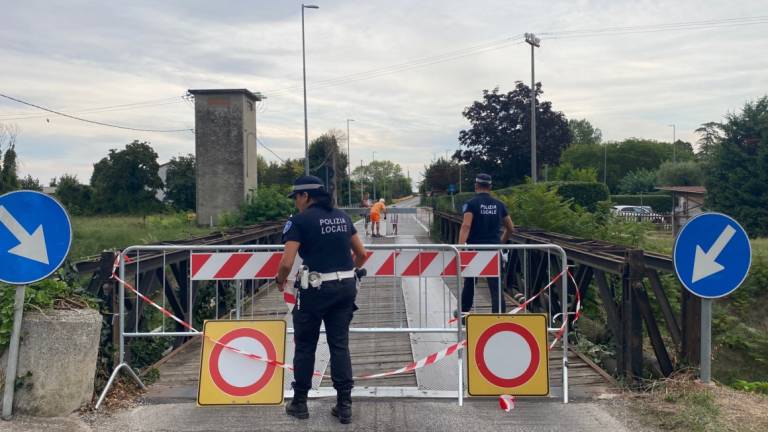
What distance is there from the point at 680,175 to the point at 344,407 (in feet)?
269

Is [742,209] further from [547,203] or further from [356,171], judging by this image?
[356,171]

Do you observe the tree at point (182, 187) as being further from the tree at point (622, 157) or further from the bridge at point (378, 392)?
the bridge at point (378, 392)

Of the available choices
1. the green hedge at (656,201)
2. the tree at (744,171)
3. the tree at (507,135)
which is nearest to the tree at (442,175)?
the green hedge at (656,201)

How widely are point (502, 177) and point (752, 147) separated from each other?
1443 cm

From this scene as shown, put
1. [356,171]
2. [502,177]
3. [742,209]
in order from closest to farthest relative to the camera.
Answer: [742,209] < [502,177] < [356,171]

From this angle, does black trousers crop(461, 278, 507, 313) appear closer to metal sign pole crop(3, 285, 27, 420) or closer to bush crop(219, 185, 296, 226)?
metal sign pole crop(3, 285, 27, 420)

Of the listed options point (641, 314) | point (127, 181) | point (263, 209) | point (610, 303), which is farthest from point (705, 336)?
point (127, 181)

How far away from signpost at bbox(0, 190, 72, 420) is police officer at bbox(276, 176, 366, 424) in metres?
1.69

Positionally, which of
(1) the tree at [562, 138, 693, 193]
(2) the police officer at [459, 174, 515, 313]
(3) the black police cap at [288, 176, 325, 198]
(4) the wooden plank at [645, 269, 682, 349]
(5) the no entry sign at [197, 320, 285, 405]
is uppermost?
(1) the tree at [562, 138, 693, 193]

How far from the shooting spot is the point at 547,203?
55.2 feet

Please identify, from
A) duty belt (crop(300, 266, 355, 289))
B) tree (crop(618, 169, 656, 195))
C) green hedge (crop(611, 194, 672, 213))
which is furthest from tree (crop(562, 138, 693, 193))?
duty belt (crop(300, 266, 355, 289))

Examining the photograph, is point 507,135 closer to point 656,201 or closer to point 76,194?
point 656,201

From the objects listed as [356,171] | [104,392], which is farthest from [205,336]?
[356,171]

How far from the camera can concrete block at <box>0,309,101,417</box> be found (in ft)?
18.0
